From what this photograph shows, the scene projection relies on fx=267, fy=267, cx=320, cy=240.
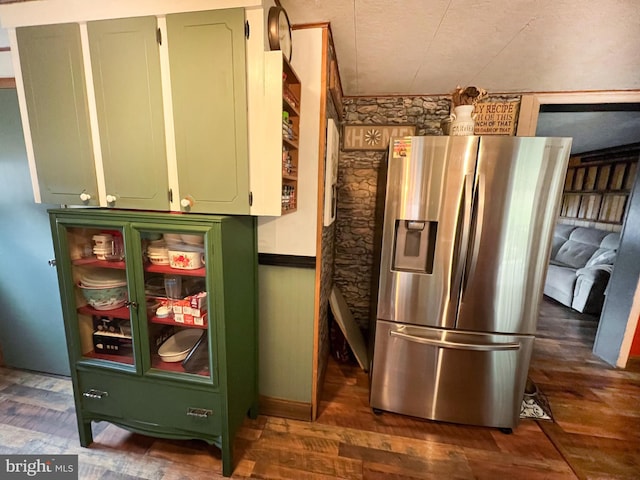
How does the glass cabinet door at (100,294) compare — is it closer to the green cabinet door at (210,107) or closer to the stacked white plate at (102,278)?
the stacked white plate at (102,278)

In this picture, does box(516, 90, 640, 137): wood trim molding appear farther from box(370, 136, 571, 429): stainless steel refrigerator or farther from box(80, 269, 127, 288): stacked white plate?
box(80, 269, 127, 288): stacked white plate

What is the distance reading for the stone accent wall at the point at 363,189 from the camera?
230cm

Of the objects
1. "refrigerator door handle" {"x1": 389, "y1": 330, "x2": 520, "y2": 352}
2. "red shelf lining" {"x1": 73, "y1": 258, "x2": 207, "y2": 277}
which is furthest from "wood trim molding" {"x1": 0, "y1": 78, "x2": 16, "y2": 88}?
"refrigerator door handle" {"x1": 389, "y1": 330, "x2": 520, "y2": 352}

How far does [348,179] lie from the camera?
8.09 ft

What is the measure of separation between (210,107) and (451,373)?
1983 mm

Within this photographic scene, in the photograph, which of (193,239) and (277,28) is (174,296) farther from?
(277,28)

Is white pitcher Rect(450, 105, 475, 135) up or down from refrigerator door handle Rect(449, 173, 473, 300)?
up

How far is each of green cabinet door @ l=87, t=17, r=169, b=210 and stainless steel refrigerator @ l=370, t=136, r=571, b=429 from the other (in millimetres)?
1203

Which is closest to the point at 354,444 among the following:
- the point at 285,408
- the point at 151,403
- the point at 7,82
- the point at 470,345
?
the point at 285,408

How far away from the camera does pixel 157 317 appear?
1371 mm

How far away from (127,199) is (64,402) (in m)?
1.64

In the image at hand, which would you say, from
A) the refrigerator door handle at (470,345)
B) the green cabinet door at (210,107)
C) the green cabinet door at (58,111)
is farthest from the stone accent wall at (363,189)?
the green cabinet door at (58,111)

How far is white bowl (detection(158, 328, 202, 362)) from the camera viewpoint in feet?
4.68

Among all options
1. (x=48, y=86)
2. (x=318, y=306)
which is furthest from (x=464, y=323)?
(x=48, y=86)
